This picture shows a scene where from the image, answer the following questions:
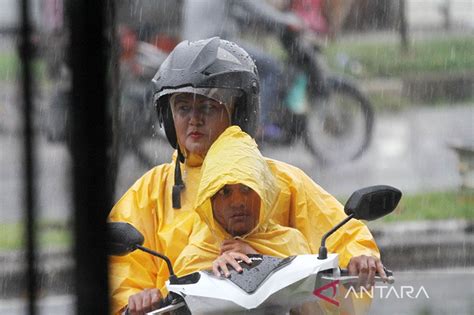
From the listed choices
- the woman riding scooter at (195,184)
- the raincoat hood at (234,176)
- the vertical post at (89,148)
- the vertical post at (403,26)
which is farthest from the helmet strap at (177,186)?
the vertical post at (403,26)

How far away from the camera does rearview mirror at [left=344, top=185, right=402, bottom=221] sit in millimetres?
3760

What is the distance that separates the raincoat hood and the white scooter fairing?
0.55 feet

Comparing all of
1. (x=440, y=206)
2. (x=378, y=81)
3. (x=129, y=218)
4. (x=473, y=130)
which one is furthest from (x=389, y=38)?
(x=129, y=218)

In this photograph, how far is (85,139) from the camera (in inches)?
137

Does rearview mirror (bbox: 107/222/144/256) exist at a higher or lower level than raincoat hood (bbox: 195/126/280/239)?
lower

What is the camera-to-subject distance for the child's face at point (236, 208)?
3.72 m

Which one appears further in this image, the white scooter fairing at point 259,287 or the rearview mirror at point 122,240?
the rearview mirror at point 122,240

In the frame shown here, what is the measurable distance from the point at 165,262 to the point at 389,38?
39.1 feet

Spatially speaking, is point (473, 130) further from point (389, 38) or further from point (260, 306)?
point (260, 306)

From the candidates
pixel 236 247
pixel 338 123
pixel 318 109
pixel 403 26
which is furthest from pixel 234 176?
pixel 403 26

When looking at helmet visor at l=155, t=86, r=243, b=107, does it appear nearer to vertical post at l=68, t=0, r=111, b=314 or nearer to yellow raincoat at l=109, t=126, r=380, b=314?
yellow raincoat at l=109, t=126, r=380, b=314

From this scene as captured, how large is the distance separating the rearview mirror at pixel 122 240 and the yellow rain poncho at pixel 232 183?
0.58ft

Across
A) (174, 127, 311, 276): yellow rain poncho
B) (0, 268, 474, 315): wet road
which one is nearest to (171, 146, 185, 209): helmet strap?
(174, 127, 311, 276): yellow rain poncho

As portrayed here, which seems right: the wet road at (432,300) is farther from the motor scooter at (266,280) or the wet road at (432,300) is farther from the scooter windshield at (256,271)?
the scooter windshield at (256,271)
